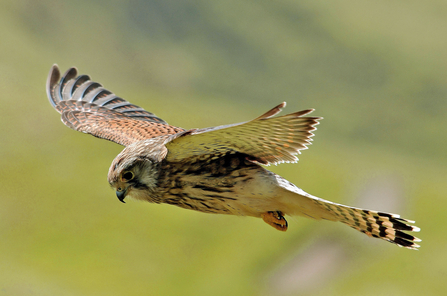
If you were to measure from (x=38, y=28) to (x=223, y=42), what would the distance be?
140ft

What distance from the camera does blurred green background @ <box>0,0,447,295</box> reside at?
61062 mm

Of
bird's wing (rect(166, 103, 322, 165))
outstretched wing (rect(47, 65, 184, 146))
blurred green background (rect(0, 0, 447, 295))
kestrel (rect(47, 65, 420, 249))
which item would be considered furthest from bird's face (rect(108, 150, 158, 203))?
blurred green background (rect(0, 0, 447, 295))

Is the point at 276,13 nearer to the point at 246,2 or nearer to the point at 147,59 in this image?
the point at 246,2

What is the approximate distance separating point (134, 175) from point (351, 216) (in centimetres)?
264

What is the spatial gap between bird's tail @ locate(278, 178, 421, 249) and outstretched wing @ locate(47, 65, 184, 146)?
240 centimetres

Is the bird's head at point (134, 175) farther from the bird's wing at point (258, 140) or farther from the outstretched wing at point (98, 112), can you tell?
the outstretched wing at point (98, 112)

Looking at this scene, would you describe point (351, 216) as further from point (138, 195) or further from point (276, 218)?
point (138, 195)

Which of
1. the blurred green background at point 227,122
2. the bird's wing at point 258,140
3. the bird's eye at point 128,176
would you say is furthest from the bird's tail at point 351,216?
the blurred green background at point 227,122

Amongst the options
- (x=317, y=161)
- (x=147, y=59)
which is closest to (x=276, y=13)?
(x=147, y=59)

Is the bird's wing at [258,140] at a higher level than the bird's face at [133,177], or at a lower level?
higher

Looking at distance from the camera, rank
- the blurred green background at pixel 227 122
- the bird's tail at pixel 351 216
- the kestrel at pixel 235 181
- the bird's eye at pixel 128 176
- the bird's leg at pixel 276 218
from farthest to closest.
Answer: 1. the blurred green background at pixel 227 122
2. the bird's leg at pixel 276 218
3. the bird's eye at pixel 128 176
4. the bird's tail at pixel 351 216
5. the kestrel at pixel 235 181

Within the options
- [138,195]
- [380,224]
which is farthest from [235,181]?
[380,224]

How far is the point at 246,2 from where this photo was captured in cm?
15450

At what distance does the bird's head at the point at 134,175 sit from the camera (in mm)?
6988
